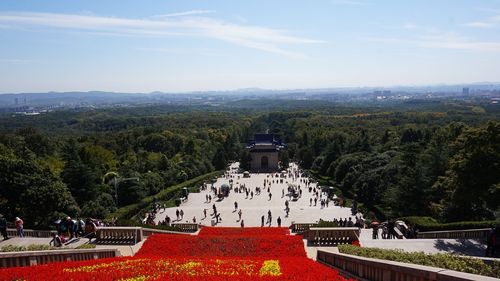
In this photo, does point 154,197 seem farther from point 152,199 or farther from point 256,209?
point 256,209

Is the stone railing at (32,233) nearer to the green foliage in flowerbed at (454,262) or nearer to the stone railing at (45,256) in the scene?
the stone railing at (45,256)

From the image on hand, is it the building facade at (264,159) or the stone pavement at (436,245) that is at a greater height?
the stone pavement at (436,245)

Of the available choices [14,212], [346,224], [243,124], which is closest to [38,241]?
[14,212]

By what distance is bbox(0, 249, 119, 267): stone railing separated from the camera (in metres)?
14.3

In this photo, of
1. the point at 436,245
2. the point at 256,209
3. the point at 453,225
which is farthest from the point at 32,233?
the point at 256,209

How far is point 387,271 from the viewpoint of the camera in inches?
426

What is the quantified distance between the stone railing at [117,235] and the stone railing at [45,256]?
4139 millimetres

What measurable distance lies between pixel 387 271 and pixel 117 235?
16.2 metres

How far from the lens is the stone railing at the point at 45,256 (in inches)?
562

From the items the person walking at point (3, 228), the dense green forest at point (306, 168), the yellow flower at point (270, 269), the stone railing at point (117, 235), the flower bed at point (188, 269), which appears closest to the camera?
the flower bed at point (188, 269)

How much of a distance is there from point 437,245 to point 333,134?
255 ft

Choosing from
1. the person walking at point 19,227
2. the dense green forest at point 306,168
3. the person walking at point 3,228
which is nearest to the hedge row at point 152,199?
the dense green forest at point 306,168

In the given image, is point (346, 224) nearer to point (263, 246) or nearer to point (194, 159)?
point (263, 246)

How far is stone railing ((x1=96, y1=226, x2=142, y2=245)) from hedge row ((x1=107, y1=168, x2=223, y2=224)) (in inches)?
460
